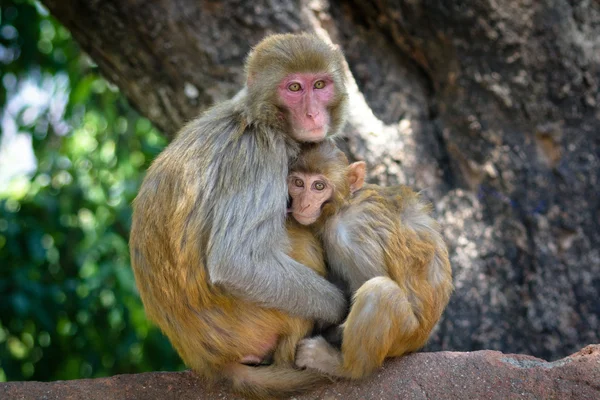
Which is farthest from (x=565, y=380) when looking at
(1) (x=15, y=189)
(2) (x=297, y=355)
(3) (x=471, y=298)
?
(1) (x=15, y=189)

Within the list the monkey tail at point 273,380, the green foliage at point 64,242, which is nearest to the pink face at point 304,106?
the monkey tail at point 273,380

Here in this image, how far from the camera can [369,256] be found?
4125 millimetres

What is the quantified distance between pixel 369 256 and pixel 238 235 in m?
0.74

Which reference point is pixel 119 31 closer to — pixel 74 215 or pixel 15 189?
pixel 74 215

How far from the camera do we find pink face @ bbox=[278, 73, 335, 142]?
4254mm

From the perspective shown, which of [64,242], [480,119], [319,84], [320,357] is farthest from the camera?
[64,242]

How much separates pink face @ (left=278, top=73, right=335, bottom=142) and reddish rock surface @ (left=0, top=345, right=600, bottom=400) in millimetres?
1341

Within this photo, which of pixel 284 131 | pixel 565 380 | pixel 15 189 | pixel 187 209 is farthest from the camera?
pixel 15 189

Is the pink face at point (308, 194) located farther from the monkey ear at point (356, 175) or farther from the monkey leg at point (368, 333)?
the monkey leg at point (368, 333)

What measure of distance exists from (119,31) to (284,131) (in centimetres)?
214

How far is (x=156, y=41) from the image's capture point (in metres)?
5.72

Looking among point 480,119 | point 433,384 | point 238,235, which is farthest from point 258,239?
point 480,119

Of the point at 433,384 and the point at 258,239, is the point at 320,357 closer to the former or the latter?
the point at 433,384

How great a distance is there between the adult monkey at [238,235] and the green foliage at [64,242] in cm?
271
